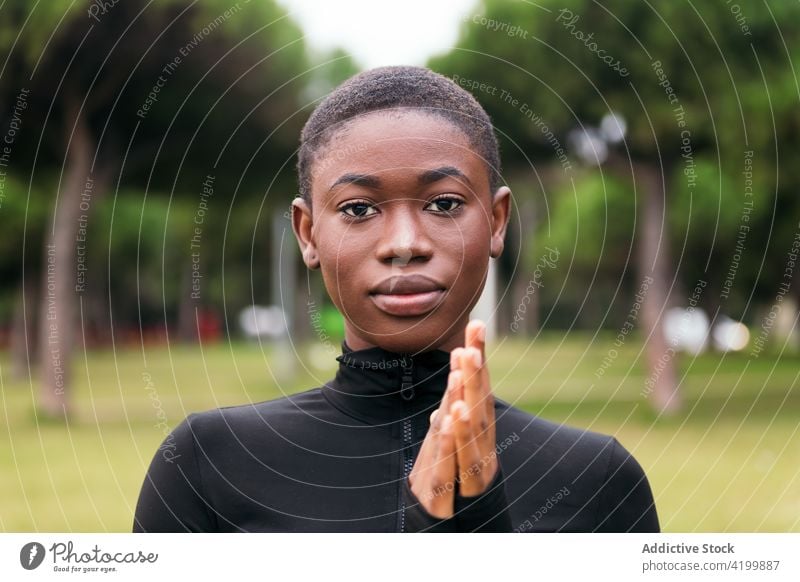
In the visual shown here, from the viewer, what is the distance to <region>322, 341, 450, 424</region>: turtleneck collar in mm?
2154

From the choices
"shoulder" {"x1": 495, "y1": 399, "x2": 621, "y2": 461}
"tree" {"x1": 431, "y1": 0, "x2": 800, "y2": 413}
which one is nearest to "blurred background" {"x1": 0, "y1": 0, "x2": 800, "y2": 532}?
"tree" {"x1": 431, "y1": 0, "x2": 800, "y2": 413}

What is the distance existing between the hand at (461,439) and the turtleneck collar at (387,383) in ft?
1.20

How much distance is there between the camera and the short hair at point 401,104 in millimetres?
2035

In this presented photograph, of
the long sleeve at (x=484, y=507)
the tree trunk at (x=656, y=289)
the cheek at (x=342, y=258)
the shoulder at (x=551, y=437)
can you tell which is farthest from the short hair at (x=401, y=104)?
the tree trunk at (x=656, y=289)

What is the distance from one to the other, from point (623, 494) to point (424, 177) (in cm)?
86

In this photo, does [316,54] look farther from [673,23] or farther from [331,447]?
[331,447]

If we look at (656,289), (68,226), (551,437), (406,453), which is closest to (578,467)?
(551,437)

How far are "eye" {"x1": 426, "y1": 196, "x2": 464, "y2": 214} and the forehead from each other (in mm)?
57

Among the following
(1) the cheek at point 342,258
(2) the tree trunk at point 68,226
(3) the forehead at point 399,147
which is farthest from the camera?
(2) the tree trunk at point 68,226

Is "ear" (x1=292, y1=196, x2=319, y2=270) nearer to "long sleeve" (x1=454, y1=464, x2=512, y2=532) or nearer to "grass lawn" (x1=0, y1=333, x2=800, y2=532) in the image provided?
"long sleeve" (x1=454, y1=464, x2=512, y2=532)

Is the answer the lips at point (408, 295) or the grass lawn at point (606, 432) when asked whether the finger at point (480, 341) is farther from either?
the grass lawn at point (606, 432)

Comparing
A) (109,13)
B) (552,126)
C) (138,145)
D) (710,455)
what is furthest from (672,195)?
(109,13)

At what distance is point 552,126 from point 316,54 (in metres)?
2.99

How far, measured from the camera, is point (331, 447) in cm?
220
